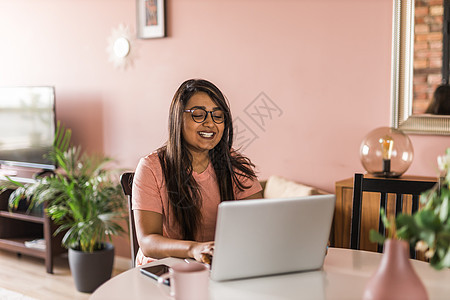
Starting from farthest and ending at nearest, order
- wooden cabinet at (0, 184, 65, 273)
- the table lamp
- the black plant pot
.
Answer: wooden cabinet at (0, 184, 65, 273) < the black plant pot < the table lamp

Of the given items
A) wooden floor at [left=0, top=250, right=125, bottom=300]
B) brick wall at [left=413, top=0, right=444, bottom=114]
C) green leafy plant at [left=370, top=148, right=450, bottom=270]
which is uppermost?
brick wall at [left=413, top=0, right=444, bottom=114]

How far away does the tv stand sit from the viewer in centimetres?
368

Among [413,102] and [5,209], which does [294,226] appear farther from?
[5,209]

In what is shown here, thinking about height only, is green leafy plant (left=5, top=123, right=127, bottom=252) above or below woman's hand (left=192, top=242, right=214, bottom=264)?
below

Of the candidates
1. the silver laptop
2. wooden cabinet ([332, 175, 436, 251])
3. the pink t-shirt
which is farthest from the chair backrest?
wooden cabinet ([332, 175, 436, 251])

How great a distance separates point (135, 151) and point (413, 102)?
189cm

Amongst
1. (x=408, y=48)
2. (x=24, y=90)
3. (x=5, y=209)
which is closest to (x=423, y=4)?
(x=408, y=48)

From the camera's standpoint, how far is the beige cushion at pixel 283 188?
2.74 m

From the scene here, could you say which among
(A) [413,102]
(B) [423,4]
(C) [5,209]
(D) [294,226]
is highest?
(B) [423,4]

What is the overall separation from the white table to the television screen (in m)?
2.72

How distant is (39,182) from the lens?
354cm

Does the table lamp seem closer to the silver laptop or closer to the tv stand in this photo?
the silver laptop

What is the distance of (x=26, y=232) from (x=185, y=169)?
9.21 ft

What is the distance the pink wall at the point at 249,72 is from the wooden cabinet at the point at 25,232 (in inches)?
25.9
